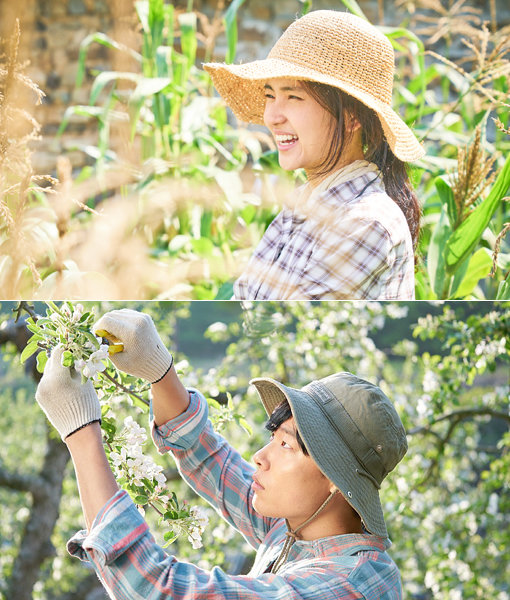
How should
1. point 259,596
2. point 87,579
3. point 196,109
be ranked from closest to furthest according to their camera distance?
point 259,596 < point 196,109 < point 87,579

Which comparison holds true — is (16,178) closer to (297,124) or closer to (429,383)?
(297,124)

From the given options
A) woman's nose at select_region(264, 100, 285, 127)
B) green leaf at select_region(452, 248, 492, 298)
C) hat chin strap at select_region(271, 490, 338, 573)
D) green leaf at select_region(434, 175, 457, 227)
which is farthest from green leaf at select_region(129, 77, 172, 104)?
hat chin strap at select_region(271, 490, 338, 573)

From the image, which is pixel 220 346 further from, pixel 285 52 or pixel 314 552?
pixel 314 552

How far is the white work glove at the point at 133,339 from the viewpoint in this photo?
98cm

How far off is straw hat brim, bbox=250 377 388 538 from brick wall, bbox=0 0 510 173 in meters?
0.77

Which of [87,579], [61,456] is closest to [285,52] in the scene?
[61,456]

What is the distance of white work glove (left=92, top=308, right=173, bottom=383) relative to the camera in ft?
3.22

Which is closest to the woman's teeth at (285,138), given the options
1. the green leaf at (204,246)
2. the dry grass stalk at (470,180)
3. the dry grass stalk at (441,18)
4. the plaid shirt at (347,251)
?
the plaid shirt at (347,251)

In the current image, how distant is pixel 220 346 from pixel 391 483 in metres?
0.63

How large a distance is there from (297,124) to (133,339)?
51 centimetres

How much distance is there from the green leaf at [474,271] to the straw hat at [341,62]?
10.8 inches

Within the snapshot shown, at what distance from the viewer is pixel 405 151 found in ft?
4.42

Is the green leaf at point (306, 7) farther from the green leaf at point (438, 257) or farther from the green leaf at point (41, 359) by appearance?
the green leaf at point (41, 359)

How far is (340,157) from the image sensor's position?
1.29 metres
